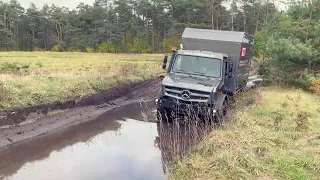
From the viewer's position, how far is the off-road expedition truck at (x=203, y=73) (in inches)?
441

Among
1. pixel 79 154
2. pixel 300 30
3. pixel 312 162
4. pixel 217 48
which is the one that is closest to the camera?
pixel 312 162

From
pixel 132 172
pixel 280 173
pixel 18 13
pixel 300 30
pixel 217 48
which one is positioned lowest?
pixel 132 172

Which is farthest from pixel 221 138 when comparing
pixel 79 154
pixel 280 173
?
pixel 79 154

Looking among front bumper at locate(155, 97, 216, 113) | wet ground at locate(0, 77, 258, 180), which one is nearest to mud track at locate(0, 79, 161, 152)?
wet ground at locate(0, 77, 258, 180)

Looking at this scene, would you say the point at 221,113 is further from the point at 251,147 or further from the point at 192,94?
the point at 251,147

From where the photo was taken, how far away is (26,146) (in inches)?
374

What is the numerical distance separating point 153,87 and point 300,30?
8458 millimetres

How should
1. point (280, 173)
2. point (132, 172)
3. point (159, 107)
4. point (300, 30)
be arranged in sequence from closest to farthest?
point (280, 173)
point (132, 172)
point (159, 107)
point (300, 30)

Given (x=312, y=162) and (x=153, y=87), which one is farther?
(x=153, y=87)

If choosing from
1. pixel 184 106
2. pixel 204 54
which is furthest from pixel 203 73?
pixel 184 106

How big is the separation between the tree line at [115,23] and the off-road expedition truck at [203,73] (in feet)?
124

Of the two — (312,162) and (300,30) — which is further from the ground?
(300,30)

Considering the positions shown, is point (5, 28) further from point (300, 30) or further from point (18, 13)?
point (300, 30)

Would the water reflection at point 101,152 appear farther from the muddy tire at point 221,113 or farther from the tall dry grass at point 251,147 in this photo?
the muddy tire at point 221,113
